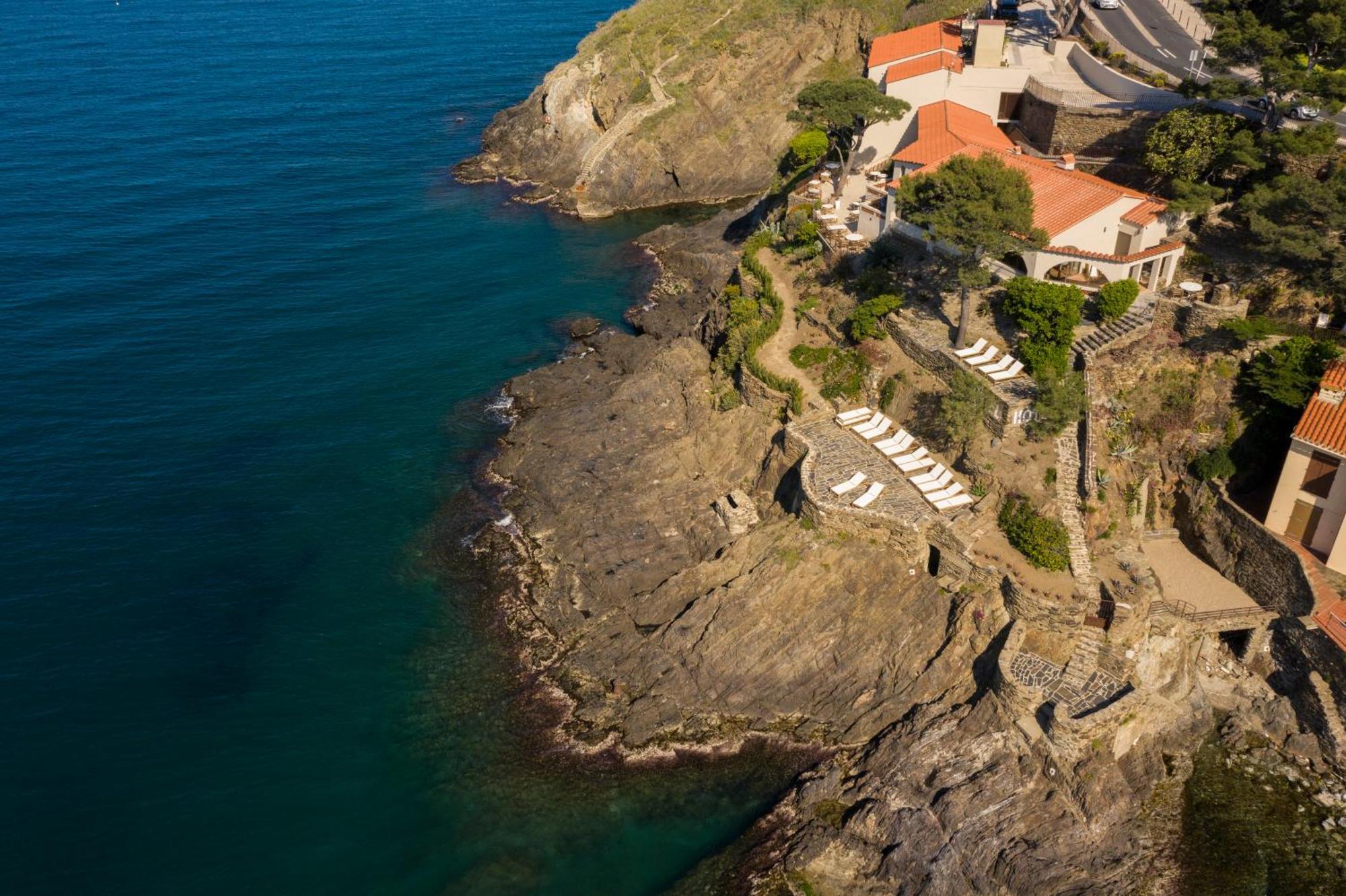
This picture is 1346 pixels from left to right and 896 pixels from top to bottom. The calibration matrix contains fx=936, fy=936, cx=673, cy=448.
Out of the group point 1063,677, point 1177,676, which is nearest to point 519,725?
point 1063,677

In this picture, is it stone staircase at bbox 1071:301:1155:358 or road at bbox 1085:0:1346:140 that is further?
road at bbox 1085:0:1346:140

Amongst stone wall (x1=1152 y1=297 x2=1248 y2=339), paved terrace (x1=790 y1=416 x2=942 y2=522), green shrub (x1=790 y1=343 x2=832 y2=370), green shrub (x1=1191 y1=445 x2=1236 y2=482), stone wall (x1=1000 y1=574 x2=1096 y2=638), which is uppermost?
stone wall (x1=1152 y1=297 x2=1248 y2=339)

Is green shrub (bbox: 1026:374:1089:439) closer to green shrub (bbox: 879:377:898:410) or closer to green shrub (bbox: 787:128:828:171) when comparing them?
green shrub (bbox: 879:377:898:410)

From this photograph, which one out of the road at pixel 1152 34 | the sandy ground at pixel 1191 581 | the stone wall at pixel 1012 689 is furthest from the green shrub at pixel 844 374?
the road at pixel 1152 34

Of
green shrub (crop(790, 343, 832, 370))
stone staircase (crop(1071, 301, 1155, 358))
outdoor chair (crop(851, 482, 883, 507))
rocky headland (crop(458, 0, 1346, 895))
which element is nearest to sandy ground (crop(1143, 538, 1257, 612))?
rocky headland (crop(458, 0, 1346, 895))

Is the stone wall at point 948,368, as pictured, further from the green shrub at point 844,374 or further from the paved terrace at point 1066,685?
the paved terrace at point 1066,685

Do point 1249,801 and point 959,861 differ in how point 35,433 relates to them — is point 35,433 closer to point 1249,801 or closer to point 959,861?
point 959,861
